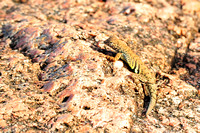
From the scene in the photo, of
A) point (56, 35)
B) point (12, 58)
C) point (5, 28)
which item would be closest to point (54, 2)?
point (5, 28)

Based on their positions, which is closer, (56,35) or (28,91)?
(28,91)

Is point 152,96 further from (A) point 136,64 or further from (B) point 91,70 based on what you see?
(B) point 91,70

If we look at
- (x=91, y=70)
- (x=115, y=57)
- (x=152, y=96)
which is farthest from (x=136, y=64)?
(x=91, y=70)

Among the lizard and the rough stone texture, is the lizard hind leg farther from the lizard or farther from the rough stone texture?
the rough stone texture

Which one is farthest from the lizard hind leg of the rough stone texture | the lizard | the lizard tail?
the lizard tail

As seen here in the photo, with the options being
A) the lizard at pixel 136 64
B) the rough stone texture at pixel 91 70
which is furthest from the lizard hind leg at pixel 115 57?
the rough stone texture at pixel 91 70

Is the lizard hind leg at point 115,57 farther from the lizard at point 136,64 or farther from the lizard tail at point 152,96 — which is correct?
the lizard tail at point 152,96

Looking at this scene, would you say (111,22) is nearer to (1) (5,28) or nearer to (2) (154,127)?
(1) (5,28)
